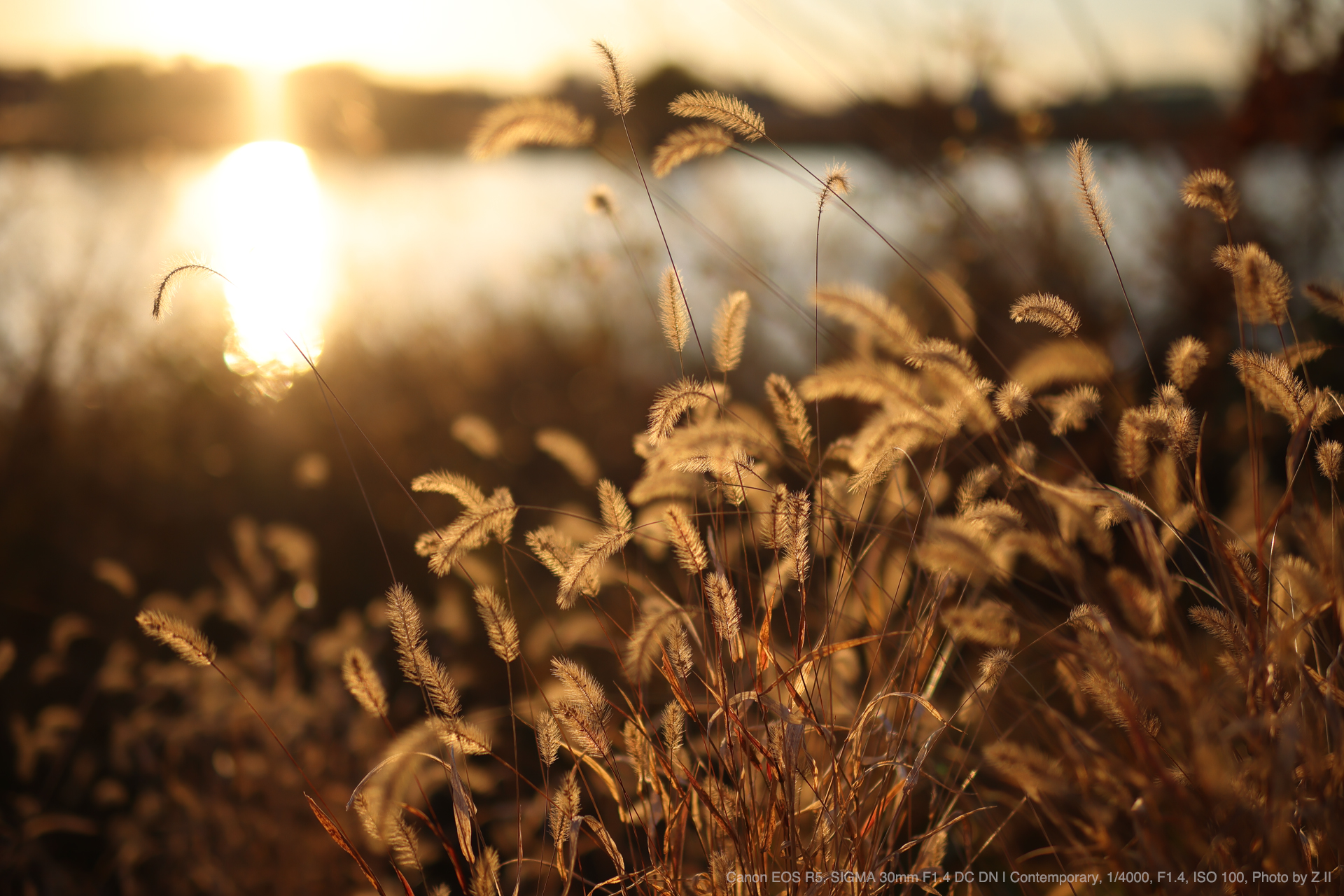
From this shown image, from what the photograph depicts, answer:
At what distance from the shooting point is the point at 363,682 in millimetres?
1372

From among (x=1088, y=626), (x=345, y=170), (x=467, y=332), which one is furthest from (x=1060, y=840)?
(x=345, y=170)

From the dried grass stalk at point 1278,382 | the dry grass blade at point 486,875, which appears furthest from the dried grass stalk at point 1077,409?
the dry grass blade at point 486,875

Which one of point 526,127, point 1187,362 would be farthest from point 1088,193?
A: point 526,127

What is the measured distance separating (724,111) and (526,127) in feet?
1.47

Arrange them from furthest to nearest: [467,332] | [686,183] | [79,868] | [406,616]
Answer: [686,183] < [467,332] < [79,868] < [406,616]

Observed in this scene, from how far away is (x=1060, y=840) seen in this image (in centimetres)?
209

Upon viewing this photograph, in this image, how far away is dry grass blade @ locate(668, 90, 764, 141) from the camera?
147 centimetres

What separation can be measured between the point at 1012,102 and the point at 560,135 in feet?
10.4

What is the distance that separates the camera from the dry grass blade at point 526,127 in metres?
1.68

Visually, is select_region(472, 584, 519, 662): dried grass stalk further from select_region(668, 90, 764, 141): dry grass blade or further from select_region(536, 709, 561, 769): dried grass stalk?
select_region(668, 90, 764, 141): dry grass blade

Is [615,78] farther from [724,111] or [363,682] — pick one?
[363,682]

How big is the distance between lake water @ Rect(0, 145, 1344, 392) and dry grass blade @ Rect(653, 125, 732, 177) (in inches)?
28.1

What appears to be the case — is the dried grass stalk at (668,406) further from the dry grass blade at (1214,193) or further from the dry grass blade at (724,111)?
the dry grass blade at (1214,193)

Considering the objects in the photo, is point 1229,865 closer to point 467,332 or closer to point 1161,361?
point 1161,361
